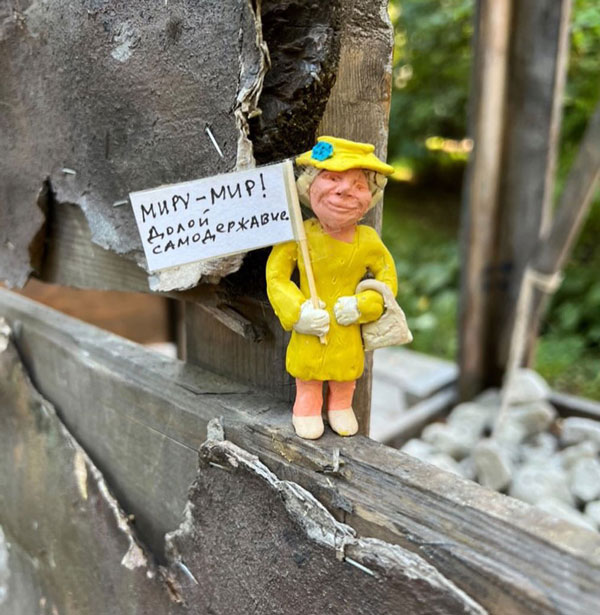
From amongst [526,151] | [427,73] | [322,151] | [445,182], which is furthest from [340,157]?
[445,182]

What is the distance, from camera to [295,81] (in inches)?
25.9

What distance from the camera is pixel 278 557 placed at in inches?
28.5

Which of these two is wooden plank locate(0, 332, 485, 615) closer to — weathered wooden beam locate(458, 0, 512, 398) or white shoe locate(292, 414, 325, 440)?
white shoe locate(292, 414, 325, 440)

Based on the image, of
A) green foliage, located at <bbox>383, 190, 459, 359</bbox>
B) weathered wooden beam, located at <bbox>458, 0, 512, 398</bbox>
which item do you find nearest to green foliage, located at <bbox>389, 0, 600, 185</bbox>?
green foliage, located at <bbox>383, 190, 459, 359</bbox>

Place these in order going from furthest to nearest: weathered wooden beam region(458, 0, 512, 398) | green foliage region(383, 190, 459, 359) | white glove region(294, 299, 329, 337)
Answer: green foliage region(383, 190, 459, 359) < weathered wooden beam region(458, 0, 512, 398) < white glove region(294, 299, 329, 337)

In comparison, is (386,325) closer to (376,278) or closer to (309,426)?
(376,278)

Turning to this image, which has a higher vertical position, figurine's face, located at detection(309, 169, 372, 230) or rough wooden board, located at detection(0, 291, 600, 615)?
figurine's face, located at detection(309, 169, 372, 230)

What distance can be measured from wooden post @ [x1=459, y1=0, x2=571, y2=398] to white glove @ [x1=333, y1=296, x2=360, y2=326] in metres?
1.72

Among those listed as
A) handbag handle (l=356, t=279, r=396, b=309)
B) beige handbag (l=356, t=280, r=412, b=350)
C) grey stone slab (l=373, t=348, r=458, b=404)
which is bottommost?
grey stone slab (l=373, t=348, r=458, b=404)

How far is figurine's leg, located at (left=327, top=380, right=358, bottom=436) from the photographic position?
715 mm

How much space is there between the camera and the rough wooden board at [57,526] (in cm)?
93

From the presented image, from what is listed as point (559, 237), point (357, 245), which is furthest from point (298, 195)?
point (559, 237)

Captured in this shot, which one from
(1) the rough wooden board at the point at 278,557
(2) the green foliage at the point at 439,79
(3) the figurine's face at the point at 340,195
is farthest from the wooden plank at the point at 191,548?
(2) the green foliage at the point at 439,79

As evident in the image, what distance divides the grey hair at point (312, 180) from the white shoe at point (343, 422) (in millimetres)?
261
